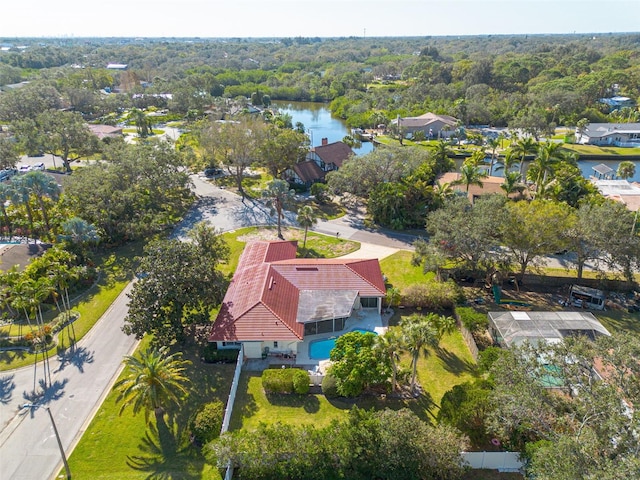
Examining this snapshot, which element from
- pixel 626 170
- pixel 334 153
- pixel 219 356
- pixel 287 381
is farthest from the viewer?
pixel 334 153

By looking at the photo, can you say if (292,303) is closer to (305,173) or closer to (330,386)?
(330,386)

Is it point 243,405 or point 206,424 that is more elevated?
point 206,424

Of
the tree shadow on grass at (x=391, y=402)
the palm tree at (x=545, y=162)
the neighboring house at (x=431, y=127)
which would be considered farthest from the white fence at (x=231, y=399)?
the neighboring house at (x=431, y=127)

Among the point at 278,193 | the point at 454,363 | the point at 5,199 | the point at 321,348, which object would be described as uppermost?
the point at 278,193

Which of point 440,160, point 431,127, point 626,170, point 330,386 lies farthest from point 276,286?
point 431,127

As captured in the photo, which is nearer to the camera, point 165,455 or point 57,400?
point 165,455

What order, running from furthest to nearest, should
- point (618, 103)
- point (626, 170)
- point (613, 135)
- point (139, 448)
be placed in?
point (618, 103) → point (613, 135) → point (626, 170) → point (139, 448)

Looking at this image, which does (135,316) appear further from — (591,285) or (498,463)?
(591,285)

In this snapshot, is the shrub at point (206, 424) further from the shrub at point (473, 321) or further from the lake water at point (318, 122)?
the lake water at point (318, 122)
